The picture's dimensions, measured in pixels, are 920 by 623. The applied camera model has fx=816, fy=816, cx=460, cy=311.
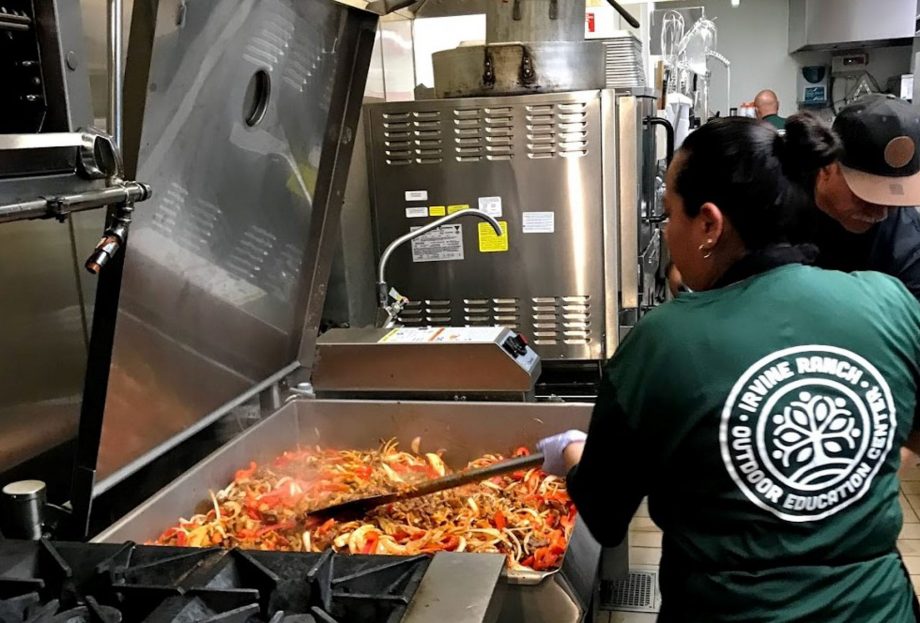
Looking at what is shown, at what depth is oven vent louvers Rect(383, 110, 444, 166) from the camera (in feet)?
9.23

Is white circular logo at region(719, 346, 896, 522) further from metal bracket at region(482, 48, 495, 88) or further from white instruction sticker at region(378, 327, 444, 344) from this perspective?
metal bracket at region(482, 48, 495, 88)

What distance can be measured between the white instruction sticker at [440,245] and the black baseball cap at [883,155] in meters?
1.25

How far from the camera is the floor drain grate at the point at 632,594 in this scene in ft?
8.45

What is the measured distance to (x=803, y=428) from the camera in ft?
3.56

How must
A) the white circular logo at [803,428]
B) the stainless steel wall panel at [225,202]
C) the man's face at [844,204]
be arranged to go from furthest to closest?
the man's face at [844,204], the stainless steel wall panel at [225,202], the white circular logo at [803,428]

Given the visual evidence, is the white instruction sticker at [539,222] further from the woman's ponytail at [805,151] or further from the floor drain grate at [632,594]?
the woman's ponytail at [805,151]

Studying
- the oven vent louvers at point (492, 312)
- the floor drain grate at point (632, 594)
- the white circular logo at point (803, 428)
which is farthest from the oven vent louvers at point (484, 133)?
the white circular logo at point (803, 428)

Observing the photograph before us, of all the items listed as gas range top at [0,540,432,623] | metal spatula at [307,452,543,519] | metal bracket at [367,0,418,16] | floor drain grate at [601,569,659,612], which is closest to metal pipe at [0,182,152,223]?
gas range top at [0,540,432,623]

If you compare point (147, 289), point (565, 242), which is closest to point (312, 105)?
point (147, 289)

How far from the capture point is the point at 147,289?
148 centimetres

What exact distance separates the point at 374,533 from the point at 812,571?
89 cm

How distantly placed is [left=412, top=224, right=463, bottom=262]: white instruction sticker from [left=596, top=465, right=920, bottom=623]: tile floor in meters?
1.09

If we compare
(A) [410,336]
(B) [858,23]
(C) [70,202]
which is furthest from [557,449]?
(B) [858,23]

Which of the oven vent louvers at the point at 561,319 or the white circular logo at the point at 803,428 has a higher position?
the white circular logo at the point at 803,428
